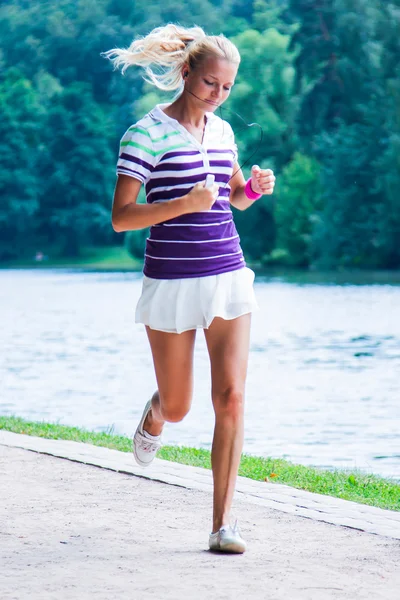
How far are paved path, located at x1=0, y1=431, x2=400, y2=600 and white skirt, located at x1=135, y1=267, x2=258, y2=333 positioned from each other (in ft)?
2.82

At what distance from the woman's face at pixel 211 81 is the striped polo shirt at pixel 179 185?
5.6 inches

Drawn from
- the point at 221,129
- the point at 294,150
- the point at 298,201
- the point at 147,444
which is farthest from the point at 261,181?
the point at 294,150

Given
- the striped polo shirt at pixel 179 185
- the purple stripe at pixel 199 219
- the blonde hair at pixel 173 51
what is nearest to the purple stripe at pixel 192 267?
the striped polo shirt at pixel 179 185

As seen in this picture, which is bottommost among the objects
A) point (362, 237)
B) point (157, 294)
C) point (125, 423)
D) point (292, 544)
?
point (362, 237)

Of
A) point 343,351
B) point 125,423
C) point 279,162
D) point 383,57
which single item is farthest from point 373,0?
point 125,423

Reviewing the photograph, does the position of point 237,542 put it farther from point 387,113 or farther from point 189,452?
point 387,113

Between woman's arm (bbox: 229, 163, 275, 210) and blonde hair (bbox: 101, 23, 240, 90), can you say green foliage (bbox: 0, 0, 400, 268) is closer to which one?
woman's arm (bbox: 229, 163, 275, 210)

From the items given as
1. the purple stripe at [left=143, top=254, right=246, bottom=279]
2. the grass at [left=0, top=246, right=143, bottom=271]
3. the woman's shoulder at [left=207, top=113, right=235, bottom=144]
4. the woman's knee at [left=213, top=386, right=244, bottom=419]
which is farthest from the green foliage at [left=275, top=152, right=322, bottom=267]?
the woman's knee at [left=213, top=386, right=244, bottom=419]

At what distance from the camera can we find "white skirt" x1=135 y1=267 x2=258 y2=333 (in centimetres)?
531

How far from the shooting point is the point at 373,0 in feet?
193

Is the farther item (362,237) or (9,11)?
(9,11)

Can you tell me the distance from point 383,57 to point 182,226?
5189 cm

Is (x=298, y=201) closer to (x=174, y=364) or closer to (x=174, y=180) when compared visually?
(x=174, y=364)

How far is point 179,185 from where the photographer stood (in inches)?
210
